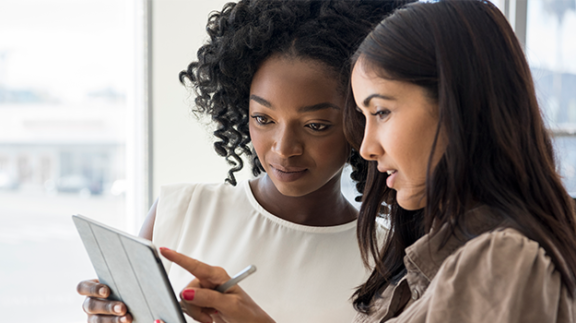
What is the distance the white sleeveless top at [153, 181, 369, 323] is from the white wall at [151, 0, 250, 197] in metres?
1.22

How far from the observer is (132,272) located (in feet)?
2.81

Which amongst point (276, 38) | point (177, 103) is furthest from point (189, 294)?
point (177, 103)

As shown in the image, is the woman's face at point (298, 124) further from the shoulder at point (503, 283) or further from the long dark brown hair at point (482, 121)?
the shoulder at point (503, 283)

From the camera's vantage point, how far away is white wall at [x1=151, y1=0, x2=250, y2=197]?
8.72ft

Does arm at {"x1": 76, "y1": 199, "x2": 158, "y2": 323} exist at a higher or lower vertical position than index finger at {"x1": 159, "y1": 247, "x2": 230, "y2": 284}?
lower

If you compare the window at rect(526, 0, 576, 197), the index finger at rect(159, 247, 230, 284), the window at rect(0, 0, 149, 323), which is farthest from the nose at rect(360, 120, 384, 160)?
the window at rect(526, 0, 576, 197)

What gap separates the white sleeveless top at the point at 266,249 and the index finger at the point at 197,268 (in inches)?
17.3

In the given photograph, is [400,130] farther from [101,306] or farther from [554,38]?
[554,38]

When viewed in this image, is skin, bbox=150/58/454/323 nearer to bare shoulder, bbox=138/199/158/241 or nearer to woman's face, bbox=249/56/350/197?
woman's face, bbox=249/56/350/197

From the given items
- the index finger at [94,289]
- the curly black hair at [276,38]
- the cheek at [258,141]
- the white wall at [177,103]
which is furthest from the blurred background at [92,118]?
the index finger at [94,289]

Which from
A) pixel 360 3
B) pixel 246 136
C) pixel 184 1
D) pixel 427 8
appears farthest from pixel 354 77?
pixel 184 1

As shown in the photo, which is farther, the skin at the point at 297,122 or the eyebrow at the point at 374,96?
the skin at the point at 297,122

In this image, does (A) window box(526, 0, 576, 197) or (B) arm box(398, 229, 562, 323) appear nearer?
(B) arm box(398, 229, 562, 323)

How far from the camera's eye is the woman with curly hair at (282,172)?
1.21 meters
